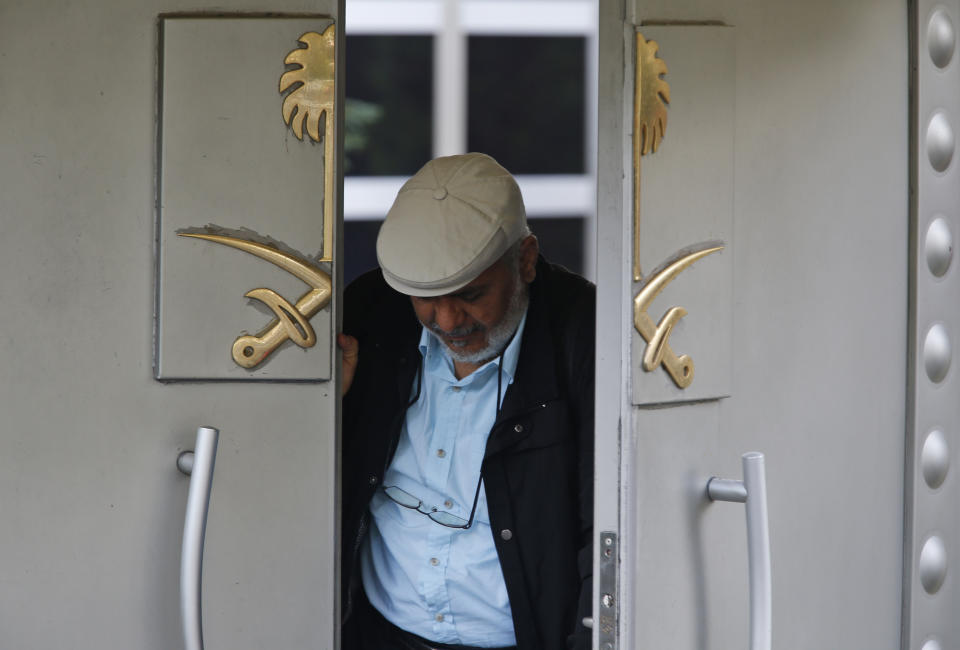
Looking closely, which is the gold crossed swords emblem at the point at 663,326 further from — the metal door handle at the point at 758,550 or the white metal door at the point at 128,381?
the white metal door at the point at 128,381

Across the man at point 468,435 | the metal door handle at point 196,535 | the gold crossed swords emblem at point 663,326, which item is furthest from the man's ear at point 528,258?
the metal door handle at point 196,535

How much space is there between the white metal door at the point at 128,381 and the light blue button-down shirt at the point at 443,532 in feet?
1.36

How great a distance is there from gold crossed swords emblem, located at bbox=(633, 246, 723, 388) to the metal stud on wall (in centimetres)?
49

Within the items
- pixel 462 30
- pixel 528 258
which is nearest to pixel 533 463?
pixel 528 258

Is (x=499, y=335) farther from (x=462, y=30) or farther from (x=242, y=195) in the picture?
(x=462, y=30)

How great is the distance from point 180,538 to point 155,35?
735 mm

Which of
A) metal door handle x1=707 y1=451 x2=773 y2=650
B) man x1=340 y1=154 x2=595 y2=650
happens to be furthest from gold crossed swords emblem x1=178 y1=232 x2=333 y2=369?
metal door handle x1=707 y1=451 x2=773 y2=650

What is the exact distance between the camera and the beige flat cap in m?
2.05

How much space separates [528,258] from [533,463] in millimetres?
402

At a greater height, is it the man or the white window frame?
the white window frame

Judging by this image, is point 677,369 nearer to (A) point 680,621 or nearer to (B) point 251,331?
(A) point 680,621

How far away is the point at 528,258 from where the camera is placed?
2230 millimetres

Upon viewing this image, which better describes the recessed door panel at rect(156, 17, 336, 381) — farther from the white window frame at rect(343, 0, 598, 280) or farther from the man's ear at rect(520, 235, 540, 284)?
the white window frame at rect(343, 0, 598, 280)

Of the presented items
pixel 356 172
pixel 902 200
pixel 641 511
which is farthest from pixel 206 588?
pixel 356 172
